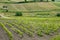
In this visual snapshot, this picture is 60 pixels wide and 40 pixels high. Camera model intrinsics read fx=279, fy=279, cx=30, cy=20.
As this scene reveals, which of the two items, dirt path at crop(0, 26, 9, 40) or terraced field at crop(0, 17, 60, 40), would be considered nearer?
dirt path at crop(0, 26, 9, 40)

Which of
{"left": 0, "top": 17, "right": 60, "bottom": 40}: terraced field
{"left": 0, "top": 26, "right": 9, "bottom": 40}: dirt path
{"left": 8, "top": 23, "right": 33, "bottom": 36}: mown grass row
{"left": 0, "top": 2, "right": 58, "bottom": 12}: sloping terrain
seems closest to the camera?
{"left": 0, "top": 26, "right": 9, "bottom": 40}: dirt path

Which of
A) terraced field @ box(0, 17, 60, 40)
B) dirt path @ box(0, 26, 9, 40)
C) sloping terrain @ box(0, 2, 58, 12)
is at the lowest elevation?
sloping terrain @ box(0, 2, 58, 12)

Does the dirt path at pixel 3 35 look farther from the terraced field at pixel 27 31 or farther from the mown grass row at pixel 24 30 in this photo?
the mown grass row at pixel 24 30

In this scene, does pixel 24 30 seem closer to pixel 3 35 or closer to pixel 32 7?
pixel 3 35

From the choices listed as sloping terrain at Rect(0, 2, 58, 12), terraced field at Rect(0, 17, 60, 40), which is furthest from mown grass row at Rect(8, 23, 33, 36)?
sloping terrain at Rect(0, 2, 58, 12)

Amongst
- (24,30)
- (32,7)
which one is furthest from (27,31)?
(32,7)

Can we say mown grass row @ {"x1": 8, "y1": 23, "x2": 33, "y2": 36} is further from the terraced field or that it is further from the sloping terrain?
the sloping terrain

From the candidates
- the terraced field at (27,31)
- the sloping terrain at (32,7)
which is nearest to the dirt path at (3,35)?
the terraced field at (27,31)

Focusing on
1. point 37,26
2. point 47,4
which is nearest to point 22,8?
point 47,4

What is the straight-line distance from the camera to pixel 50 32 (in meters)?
32.8

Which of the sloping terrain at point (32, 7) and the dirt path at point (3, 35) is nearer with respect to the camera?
the dirt path at point (3, 35)

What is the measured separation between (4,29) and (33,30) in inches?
162

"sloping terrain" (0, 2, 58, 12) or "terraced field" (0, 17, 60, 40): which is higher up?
"terraced field" (0, 17, 60, 40)

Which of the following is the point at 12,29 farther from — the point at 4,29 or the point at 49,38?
the point at 49,38
